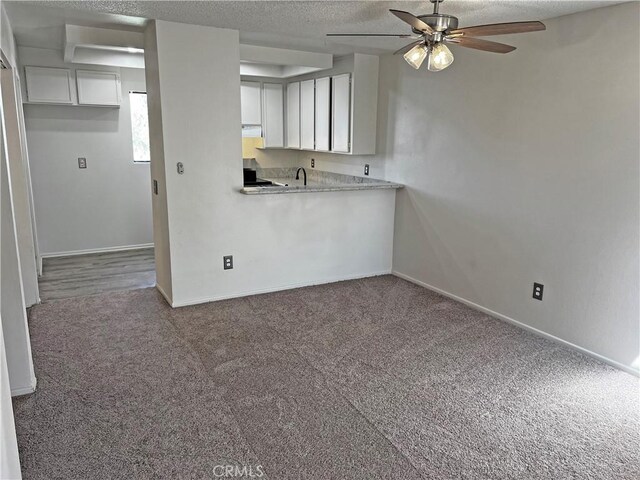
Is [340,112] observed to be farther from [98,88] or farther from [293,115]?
[98,88]

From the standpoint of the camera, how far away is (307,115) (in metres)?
5.50

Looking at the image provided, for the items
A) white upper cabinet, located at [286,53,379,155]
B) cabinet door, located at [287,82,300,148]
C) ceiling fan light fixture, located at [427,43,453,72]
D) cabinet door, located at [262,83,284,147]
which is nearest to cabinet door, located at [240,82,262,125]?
cabinet door, located at [262,83,284,147]

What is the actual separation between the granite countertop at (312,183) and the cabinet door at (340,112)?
46 centimetres

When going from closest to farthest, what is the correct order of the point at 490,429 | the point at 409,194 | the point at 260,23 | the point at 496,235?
1. the point at 490,429
2. the point at 260,23
3. the point at 496,235
4. the point at 409,194

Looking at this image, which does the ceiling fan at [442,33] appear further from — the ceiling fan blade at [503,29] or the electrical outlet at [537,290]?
the electrical outlet at [537,290]

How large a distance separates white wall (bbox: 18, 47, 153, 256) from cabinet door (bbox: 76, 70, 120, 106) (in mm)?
163

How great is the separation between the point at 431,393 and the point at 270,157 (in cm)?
450

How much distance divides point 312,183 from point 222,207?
2.42 m

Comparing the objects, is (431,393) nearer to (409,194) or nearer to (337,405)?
(337,405)

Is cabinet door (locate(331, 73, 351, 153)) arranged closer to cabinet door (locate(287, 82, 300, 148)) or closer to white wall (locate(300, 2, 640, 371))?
white wall (locate(300, 2, 640, 371))

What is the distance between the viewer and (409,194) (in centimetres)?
466

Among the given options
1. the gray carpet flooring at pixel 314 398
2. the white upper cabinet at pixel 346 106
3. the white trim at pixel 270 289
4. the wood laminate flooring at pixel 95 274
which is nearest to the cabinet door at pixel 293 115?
the white upper cabinet at pixel 346 106

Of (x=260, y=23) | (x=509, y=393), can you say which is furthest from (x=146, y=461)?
(x=260, y=23)

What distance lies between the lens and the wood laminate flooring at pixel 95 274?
4.42 meters
